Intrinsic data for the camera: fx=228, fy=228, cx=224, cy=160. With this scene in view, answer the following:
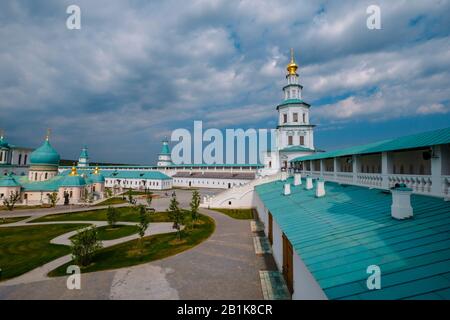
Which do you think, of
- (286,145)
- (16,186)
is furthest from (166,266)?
(16,186)

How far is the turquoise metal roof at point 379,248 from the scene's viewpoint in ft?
13.5

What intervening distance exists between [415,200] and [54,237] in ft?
79.8

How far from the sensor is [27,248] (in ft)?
53.9

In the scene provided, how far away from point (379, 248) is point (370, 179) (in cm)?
703

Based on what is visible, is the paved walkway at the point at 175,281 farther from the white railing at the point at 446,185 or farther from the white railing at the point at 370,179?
the white railing at the point at 446,185

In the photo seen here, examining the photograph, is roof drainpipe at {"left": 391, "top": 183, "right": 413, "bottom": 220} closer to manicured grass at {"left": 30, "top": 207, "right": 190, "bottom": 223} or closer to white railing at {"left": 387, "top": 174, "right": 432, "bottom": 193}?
white railing at {"left": 387, "top": 174, "right": 432, "bottom": 193}

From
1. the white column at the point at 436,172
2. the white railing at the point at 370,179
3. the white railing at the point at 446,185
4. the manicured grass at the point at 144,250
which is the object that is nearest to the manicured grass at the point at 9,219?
the manicured grass at the point at 144,250

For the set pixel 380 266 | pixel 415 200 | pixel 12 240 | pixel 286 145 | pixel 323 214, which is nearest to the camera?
pixel 380 266

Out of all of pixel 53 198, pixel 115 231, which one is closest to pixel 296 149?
pixel 115 231

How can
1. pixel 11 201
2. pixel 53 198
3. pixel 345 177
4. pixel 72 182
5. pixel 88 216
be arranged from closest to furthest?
pixel 345 177 → pixel 88 216 → pixel 11 201 → pixel 53 198 → pixel 72 182

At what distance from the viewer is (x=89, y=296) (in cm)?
988

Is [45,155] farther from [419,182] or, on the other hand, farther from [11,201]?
[419,182]

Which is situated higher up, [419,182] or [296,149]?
[296,149]
